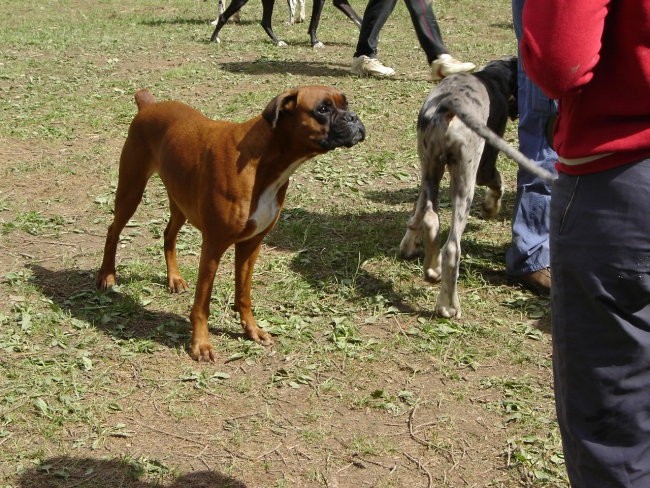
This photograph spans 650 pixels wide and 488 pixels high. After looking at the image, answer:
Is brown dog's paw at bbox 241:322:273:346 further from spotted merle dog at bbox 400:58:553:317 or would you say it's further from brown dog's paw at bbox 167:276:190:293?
spotted merle dog at bbox 400:58:553:317

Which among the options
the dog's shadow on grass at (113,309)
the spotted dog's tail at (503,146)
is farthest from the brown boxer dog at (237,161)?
the spotted dog's tail at (503,146)

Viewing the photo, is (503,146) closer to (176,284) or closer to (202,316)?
(202,316)

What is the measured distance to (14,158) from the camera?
8102mm

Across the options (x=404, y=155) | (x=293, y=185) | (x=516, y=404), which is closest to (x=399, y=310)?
(x=516, y=404)

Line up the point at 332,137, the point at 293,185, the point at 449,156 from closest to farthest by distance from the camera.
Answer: the point at 332,137 < the point at 449,156 < the point at 293,185

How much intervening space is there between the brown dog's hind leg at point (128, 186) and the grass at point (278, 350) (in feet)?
1.17

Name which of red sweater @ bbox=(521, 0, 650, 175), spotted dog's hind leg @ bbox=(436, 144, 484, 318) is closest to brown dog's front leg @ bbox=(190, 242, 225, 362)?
spotted dog's hind leg @ bbox=(436, 144, 484, 318)

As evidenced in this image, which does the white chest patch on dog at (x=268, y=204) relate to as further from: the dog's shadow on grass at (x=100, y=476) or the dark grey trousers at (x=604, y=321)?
the dark grey trousers at (x=604, y=321)

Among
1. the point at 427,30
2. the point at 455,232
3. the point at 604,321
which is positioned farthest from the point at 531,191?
the point at 427,30

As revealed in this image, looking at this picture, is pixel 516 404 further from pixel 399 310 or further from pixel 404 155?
pixel 404 155

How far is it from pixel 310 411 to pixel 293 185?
11.8 ft

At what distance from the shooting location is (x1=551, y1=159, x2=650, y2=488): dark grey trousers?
216 centimetres

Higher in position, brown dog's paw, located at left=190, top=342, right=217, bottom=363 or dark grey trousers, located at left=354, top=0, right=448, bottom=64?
dark grey trousers, located at left=354, top=0, right=448, bottom=64

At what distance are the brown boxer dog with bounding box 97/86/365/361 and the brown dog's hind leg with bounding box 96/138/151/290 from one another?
1 centimetres
